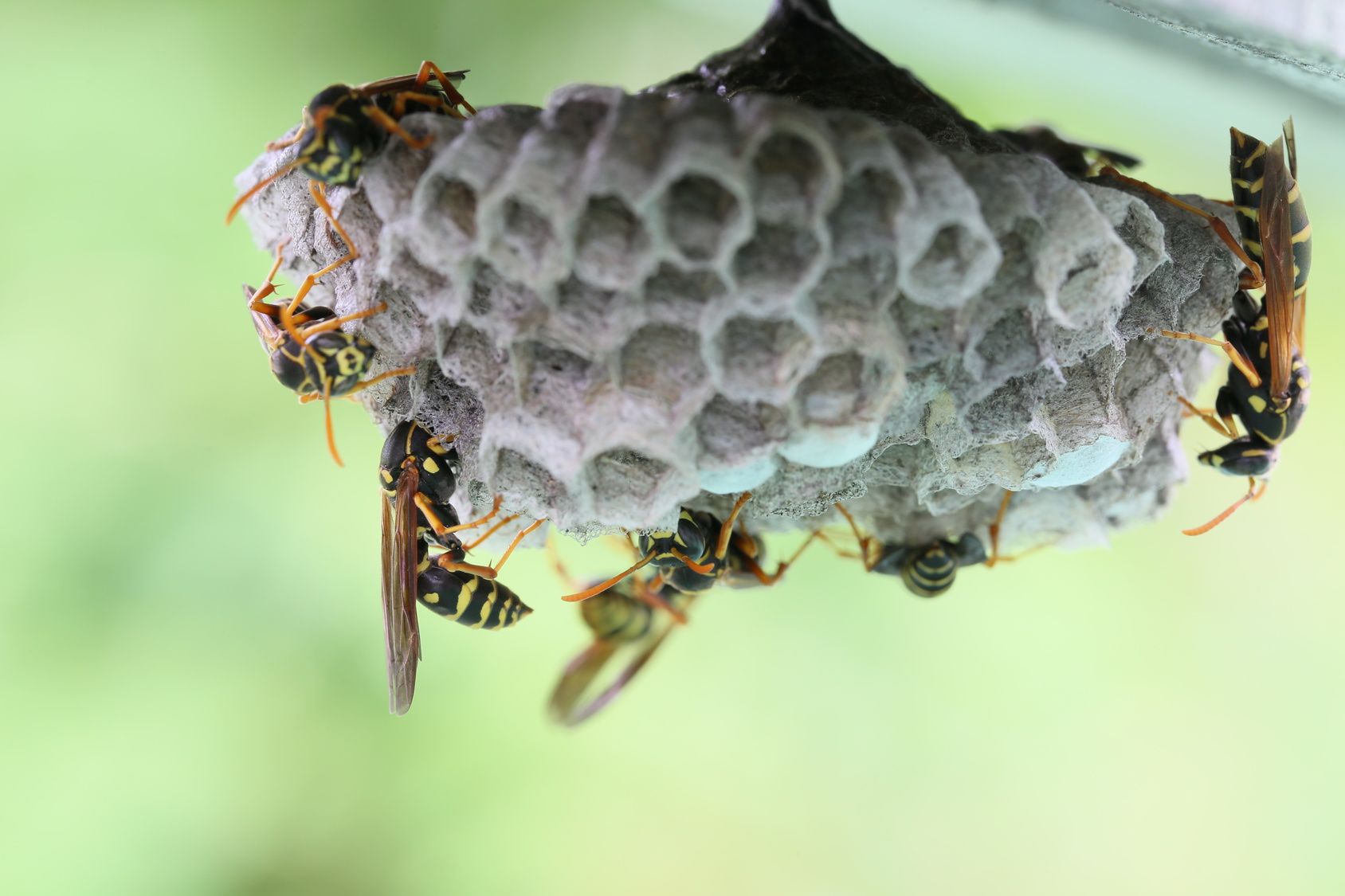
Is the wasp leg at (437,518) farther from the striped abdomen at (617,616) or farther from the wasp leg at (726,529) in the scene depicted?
the striped abdomen at (617,616)

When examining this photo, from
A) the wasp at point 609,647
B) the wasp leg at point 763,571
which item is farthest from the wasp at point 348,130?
the wasp at point 609,647

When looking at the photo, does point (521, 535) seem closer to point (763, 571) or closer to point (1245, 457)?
point (763, 571)

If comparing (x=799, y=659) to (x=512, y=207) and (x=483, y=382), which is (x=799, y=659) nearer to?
(x=483, y=382)

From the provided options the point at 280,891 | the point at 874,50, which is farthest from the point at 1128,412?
the point at 280,891

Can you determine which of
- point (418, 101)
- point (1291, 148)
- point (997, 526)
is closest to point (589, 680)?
point (997, 526)

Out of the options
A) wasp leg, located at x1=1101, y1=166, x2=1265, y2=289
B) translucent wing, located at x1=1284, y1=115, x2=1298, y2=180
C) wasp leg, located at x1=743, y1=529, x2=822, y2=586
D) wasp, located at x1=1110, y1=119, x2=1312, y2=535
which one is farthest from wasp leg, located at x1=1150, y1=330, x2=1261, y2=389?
wasp leg, located at x1=743, y1=529, x2=822, y2=586
